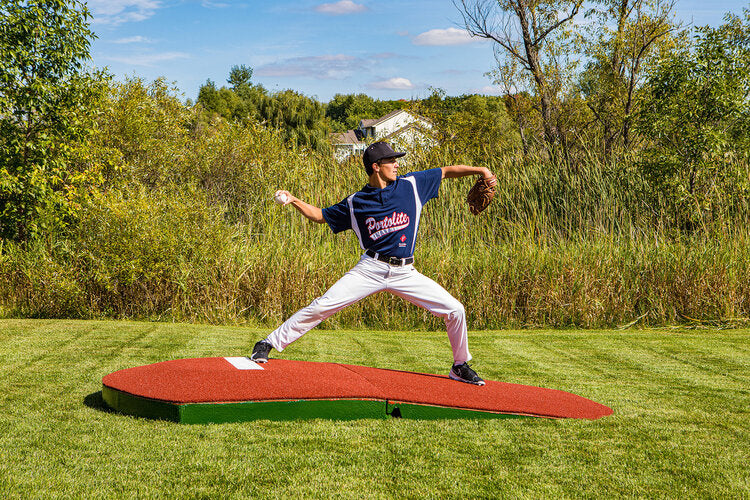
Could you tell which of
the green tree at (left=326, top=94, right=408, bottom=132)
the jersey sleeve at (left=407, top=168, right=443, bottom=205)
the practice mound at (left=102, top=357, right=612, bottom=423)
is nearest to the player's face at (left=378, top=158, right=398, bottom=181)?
the jersey sleeve at (left=407, top=168, right=443, bottom=205)

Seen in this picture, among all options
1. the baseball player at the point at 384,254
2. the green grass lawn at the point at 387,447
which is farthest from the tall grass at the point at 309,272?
the baseball player at the point at 384,254

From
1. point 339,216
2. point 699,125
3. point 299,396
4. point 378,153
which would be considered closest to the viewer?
point 299,396

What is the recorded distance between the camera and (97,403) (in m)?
4.70

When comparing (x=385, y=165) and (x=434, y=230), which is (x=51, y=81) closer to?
(x=434, y=230)

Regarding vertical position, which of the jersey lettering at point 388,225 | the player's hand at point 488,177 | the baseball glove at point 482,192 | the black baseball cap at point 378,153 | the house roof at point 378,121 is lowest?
the jersey lettering at point 388,225

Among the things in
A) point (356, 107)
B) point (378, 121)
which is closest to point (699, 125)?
point (378, 121)

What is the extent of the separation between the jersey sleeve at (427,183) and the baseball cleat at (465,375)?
146cm

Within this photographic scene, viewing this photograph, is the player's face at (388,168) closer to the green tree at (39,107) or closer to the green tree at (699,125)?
the green tree at (39,107)

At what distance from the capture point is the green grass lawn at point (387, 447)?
3297 mm

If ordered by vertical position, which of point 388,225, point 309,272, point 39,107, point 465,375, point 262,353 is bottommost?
point 465,375

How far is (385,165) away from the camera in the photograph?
17.1 ft

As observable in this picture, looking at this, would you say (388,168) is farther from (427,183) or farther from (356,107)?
(356,107)

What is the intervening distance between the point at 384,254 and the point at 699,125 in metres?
9.35

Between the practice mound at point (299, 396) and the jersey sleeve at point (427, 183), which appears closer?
the practice mound at point (299, 396)
